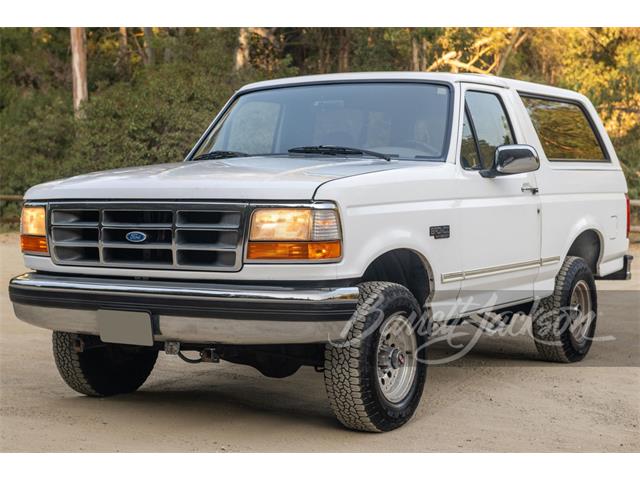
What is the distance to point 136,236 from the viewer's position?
211 inches

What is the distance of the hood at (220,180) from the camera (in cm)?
505

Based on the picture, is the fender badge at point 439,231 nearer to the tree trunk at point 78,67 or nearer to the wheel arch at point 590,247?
the wheel arch at point 590,247

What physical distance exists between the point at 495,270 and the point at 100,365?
262cm

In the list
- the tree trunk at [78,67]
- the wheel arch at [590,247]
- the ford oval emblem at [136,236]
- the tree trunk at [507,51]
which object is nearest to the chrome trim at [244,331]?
the ford oval emblem at [136,236]

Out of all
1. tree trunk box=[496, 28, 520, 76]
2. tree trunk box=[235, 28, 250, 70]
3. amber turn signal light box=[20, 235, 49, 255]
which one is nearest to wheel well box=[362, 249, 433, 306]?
amber turn signal light box=[20, 235, 49, 255]

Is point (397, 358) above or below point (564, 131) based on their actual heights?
below

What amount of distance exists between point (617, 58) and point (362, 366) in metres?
24.1

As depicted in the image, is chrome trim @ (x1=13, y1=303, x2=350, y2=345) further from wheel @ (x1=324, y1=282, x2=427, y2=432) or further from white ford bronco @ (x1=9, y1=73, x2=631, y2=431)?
wheel @ (x1=324, y1=282, x2=427, y2=432)

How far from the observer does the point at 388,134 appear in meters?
6.33

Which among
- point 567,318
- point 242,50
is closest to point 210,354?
point 567,318

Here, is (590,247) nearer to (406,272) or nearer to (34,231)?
(406,272)

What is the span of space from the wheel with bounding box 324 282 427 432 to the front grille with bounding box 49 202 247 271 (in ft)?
2.41

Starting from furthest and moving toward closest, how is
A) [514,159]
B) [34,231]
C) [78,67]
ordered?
1. [78,67]
2. [514,159]
3. [34,231]

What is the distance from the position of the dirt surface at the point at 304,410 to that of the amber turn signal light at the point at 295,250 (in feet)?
3.27
